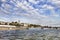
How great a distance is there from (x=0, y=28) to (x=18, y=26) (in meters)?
11.7

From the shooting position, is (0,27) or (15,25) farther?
(15,25)

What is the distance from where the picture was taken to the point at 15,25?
3909 cm

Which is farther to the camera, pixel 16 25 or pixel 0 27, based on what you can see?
pixel 16 25

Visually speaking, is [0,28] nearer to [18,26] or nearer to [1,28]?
[1,28]

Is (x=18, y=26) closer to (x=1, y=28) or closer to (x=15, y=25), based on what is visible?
(x=15, y=25)

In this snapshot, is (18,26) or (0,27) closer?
(0,27)

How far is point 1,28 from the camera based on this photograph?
29172 millimetres

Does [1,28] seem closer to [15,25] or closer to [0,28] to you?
[0,28]

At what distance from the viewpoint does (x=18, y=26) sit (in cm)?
4003

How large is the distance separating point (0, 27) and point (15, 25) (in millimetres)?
10222

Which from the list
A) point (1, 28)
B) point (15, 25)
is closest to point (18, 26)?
point (15, 25)

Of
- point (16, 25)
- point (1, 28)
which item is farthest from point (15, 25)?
point (1, 28)

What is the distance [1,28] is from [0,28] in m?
0.57

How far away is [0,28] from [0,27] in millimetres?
475
